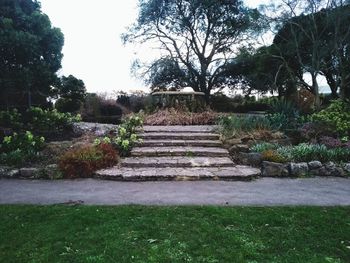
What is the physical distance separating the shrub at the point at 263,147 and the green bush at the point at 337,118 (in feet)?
7.61

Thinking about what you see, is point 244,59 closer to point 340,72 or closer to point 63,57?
point 340,72

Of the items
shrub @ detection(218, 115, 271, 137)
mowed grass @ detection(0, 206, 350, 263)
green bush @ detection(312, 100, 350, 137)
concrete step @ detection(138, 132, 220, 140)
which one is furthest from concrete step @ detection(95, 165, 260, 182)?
green bush @ detection(312, 100, 350, 137)

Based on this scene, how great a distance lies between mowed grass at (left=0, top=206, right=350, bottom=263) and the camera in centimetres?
327

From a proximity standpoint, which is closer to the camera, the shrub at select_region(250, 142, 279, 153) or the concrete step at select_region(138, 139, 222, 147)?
the shrub at select_region(250, 142, 279, 153)

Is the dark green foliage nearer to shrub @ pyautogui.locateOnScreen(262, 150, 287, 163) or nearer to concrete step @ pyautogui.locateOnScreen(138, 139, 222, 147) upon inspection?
concrete step @ pyautogui.locateOnScreen(138, 139, 222, 147)

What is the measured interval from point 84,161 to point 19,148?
2019mm

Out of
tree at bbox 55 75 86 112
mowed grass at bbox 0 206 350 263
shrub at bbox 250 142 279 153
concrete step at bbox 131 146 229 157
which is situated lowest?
mowed grass at bbox 0 206 350 263

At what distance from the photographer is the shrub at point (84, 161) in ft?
21.6

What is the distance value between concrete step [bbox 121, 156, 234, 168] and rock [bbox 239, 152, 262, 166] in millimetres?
313

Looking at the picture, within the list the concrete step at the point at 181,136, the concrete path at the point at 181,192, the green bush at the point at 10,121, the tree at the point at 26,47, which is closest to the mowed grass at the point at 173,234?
the concrete path at the point at 181,192

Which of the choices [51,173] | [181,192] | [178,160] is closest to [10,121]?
[51,173]

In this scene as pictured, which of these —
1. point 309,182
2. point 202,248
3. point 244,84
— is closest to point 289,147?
point 309,182

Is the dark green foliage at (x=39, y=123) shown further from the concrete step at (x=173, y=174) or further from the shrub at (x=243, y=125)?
the shrub at (x=243, y=125)

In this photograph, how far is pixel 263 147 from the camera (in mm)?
Answer: 7812
